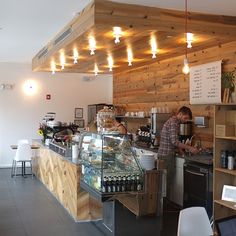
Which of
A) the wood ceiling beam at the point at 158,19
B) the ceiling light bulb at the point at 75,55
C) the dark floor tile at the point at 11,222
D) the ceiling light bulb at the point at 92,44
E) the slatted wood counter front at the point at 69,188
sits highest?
the wood ceiling beam at the point at 158,19

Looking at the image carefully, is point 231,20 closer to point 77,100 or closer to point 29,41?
point 29,41

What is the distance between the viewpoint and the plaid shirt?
19.6 ft

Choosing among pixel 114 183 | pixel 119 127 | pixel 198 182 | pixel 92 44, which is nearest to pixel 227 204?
pixel 198 182

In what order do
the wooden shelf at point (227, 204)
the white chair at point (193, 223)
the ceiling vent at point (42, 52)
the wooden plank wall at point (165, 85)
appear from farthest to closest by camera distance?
the ceiling vent at point (42, 52) → the wooden plank wall at point (165, 85) → the wooden shelf at point (227, 204) → the white chair at point (193, 223)

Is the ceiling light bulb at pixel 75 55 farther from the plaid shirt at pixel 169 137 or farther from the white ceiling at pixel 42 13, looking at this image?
the plaid shirt at pixel 169 137

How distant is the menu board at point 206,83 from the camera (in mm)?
5742

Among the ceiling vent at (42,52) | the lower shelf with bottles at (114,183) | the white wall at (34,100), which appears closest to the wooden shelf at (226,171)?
the lower shelf with bottles at (114,183)

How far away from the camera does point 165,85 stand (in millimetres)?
7363

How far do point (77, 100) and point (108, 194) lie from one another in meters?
6.89

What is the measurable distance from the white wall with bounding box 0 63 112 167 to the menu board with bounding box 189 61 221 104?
485 centimetres

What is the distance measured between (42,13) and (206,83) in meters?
2.79

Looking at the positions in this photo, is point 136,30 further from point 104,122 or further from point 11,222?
point 11,222

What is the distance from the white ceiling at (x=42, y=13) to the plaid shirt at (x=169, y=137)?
6.48 ft

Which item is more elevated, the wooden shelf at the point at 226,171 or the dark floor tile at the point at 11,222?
the wooden shelf at the point at 226,171
